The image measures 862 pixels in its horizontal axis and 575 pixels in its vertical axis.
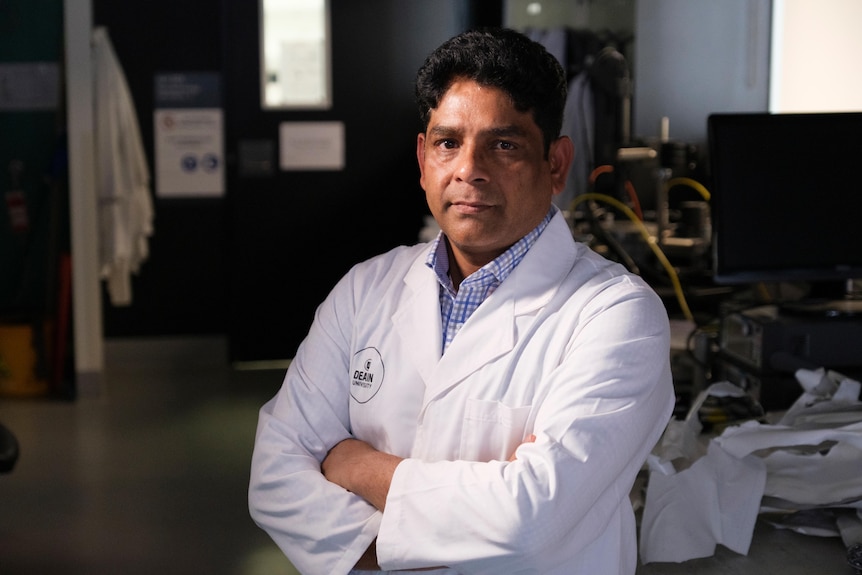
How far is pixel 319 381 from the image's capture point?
5.26 feet

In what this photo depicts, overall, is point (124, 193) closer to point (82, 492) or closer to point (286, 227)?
point (286, 227)

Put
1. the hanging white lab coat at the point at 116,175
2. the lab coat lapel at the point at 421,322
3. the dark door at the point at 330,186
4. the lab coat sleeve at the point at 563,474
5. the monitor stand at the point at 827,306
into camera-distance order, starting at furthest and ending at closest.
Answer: the dark door at the point at 330,186, the hanging white lab coat at the point at 116,175, the monitor stand at the point at 827,306, the lab coat lapel at the point at 421,322, the lab coat sleeve at the point at 563,474

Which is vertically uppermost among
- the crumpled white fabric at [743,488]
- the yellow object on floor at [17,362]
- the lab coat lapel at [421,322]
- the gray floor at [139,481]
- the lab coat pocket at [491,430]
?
the lab coat lapel at [421,322]

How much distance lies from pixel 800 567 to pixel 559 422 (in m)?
0.48

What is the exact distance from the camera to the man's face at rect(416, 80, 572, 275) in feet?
4.72

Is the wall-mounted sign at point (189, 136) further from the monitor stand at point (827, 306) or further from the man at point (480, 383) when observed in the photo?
the man at point (480, 383)

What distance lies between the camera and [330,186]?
6.39m

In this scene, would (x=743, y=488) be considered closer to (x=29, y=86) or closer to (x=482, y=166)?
(x=482, y=166)

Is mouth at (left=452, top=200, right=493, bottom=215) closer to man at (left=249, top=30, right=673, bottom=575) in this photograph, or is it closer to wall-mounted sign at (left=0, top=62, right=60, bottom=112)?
man at (left=249, top=30, right=673, bottom=575)

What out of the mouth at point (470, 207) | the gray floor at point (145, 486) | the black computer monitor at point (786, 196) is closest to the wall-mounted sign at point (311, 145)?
the gray floor at point (145, 486)

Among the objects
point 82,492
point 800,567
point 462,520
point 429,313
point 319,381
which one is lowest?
point 82,492

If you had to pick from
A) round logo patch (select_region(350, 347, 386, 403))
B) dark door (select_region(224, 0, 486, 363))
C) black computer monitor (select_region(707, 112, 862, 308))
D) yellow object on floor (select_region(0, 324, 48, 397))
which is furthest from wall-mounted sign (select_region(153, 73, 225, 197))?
round logo patch (select_region(350, 347, 386, 403))

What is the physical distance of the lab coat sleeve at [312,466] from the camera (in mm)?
1451

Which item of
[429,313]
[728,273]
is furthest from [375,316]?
[728,273]
